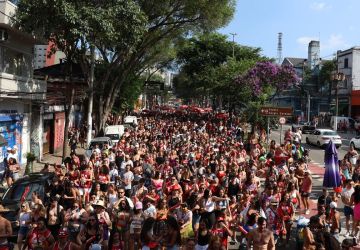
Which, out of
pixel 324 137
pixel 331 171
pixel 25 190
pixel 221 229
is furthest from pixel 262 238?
pixel 324 137

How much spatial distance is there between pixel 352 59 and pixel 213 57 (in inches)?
690

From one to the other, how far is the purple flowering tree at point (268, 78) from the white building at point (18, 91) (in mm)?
18497

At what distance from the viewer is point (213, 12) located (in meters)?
28.5

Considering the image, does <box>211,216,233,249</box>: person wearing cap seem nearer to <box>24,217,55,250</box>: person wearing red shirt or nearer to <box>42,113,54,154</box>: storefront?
<box>24,217,55,250</box>: person wearing red shirt

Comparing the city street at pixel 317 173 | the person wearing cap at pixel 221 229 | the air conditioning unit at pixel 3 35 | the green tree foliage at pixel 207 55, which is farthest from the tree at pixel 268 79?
the person wearing cap at pixel 221 229

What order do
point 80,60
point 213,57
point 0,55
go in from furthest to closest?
point 213,57 → point 80,60 → point 0,55

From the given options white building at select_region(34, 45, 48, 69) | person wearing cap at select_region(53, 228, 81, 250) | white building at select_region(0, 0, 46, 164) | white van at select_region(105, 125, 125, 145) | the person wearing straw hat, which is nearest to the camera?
the person wearing straw hat

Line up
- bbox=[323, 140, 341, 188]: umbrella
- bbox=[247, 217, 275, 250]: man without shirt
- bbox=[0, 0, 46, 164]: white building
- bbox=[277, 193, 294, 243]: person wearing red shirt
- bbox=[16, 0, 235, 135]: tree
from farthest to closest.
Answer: bbox=[0, 0, 46, 164]: white building
bbox=[16, 0, 235, 135]: tree
bbox=[323, 140, 341, 188]: umbrella
bbox=[277, 193, 294, 243]: person wearing red shirt
bbox=[247, 217, 275, 250]: man without shirt

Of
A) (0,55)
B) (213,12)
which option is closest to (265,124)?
(213,12)

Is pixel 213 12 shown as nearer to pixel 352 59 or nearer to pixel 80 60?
pixel 80 60

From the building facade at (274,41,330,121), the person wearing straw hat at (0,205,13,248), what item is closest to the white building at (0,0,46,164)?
the person wearing straw hat at (0,205,13,248)

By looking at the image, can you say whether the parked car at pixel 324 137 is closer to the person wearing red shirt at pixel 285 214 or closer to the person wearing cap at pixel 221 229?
the person wearing red shirt at pixel 285 214

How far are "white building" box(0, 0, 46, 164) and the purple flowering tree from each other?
60.7ft

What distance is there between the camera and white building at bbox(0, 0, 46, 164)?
1975 centimetres
